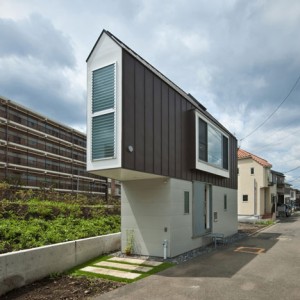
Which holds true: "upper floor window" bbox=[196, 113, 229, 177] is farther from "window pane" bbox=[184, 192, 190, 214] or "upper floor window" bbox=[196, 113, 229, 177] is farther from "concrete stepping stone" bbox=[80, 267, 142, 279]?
"concrete stepping stone" bbox=[80, 267, 142, 279]

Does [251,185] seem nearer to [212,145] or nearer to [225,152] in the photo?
[225,152]

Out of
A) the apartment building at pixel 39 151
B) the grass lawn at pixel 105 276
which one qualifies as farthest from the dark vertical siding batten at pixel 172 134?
the apartment building at pixel 39 151

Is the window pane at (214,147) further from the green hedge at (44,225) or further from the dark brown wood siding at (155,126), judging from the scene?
the green hedge at (44,225)

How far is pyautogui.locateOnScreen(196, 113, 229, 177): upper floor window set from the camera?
528 inches

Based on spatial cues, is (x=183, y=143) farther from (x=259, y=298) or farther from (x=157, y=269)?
(x=259, y=298)

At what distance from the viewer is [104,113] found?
9.34 m

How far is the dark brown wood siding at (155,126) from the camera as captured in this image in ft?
30.5

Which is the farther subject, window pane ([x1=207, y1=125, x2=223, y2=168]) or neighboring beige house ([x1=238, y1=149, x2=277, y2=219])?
neighboring beige house ([x1=238, y1=149, x2=277, y2=219])

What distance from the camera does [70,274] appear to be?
9.02 meters

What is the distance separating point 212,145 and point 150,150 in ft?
18.3

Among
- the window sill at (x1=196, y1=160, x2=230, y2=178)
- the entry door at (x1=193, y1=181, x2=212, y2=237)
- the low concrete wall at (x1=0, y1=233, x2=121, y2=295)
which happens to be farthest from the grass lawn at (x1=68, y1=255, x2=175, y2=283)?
the window sill at (x1=196, y1=160, x2=230, y2=178)

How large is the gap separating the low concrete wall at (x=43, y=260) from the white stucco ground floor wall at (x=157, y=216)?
1.36 meters

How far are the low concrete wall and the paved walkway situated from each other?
1.95ft

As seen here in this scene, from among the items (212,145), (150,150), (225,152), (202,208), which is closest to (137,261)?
(150,150)
